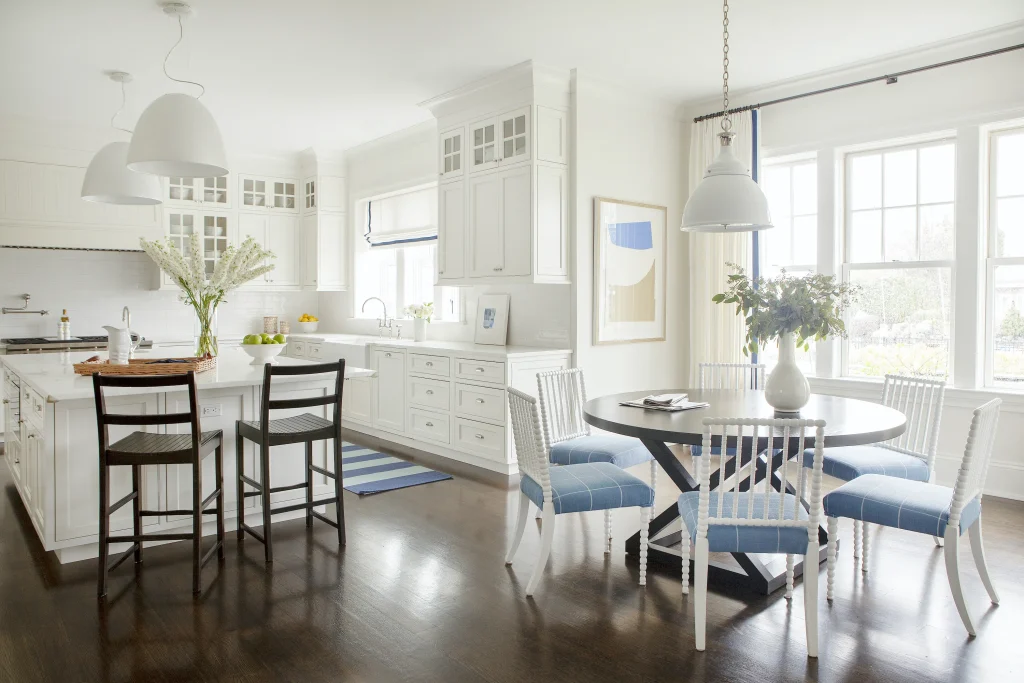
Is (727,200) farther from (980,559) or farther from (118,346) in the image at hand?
(118,346)

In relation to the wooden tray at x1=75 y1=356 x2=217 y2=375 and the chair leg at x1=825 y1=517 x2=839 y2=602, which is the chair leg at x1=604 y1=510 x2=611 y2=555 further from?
the wooden tray at x1=75 y1=356 x2=217 y2=375

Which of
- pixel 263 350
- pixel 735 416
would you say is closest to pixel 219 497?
pixel 263 350

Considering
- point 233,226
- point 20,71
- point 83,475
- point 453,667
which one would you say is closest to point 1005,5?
point 453,667

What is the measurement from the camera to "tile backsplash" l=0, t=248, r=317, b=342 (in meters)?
6.62

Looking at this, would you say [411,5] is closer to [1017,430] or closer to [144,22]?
[144,22]

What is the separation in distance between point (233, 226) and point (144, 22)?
362cm

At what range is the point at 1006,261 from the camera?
4570 mm

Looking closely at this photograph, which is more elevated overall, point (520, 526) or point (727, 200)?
point (727, 200)

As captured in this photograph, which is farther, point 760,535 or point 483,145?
point 483,145

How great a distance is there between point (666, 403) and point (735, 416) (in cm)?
35

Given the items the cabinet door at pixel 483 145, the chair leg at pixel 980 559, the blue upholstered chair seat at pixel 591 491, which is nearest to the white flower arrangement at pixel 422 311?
the cabinet door at pixel 483 145

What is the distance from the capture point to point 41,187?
6.43 metres

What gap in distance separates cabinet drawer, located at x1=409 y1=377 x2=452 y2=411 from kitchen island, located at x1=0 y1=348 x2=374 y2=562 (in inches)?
58.2

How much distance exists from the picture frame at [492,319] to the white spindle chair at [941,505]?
3.31m
